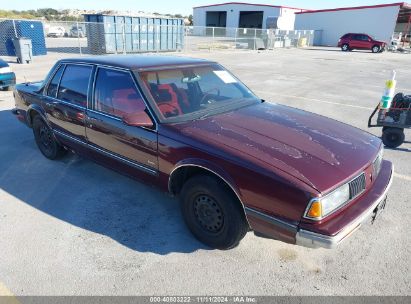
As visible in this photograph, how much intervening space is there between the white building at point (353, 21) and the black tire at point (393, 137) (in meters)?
42.0

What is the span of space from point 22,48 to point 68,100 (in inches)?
520

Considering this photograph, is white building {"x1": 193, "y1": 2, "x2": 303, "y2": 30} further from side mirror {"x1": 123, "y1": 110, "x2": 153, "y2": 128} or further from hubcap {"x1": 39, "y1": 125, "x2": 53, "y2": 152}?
side mirror {"x1": 123, "y1": 110, "x2": 153, "y2": 128}

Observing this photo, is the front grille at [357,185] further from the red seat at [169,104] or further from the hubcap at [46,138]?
the hubcap at [46,138]

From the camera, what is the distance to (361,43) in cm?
3372

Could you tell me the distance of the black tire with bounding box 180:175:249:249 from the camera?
279 centimetres

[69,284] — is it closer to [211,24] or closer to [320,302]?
[320,302]

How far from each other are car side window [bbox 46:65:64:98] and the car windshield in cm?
163

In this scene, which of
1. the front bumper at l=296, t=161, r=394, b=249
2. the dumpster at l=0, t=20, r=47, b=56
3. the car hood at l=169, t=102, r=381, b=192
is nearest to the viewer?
the front bumper at l=296, t=161, r=394, b=249

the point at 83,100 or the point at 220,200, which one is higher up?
the point at 83,100

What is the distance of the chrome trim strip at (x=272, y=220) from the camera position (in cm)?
245

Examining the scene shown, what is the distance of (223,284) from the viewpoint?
2.68 meters

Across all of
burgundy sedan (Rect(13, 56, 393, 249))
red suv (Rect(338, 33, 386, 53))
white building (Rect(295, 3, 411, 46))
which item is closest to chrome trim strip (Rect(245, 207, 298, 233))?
burgundy sedan (Rect(13, 56, 393, 249))

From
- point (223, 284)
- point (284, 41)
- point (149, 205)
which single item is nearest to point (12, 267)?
point (149, 205)

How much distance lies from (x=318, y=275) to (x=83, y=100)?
317cm
